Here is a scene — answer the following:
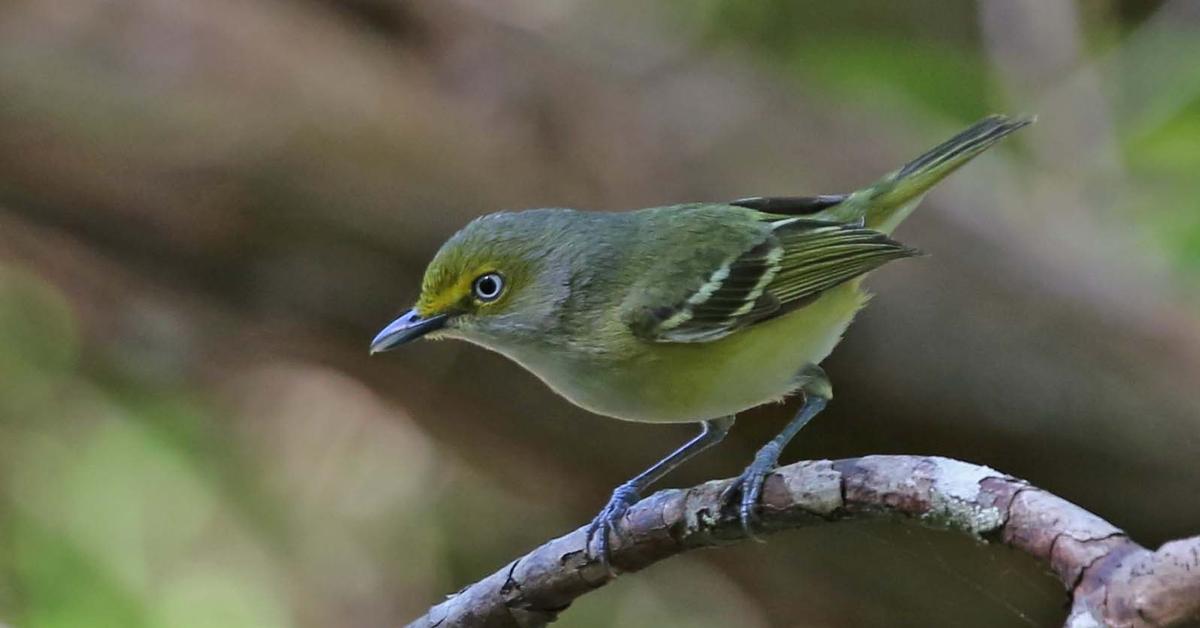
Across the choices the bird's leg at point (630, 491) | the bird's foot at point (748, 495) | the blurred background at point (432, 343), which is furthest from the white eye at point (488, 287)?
the blurred background at point (432, 343)

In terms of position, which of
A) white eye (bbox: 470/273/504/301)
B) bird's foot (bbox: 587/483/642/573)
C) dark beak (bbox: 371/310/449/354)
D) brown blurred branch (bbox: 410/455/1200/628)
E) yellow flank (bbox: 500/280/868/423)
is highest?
white eye (bbox: 470/273/504/301)

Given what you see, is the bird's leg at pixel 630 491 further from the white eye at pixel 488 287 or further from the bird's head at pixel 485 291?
the white eye at pixel 488 287

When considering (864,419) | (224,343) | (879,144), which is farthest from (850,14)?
(224,343)

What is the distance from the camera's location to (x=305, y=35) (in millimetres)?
4520

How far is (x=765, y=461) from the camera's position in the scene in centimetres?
223

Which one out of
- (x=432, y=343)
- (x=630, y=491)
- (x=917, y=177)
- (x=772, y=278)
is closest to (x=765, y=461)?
(x=630, y=491)

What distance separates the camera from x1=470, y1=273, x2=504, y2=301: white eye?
2.86m

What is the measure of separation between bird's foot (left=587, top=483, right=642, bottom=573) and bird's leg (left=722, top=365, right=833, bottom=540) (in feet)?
0.76

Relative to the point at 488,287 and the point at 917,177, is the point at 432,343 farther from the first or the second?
the point at 917,177

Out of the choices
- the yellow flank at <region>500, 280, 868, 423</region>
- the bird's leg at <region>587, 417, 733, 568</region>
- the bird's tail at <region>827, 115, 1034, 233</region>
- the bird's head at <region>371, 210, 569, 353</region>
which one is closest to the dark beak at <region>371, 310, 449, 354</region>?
the bird's head at <region>371, 210, 569, 353</region>

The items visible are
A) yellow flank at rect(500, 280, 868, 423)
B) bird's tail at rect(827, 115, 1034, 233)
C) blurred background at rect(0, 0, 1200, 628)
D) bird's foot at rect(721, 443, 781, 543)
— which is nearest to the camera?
bird's foot at rect(721, 443, 781, 543)

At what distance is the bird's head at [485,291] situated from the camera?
2812 millimetres

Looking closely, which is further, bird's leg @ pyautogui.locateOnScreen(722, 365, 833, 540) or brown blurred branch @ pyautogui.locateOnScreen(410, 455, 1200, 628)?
bird's leg @ pyautogui.locateOnScreen(722, 365, 833, 540)

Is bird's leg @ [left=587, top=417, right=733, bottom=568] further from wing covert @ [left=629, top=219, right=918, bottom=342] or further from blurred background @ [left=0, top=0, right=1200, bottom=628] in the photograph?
blurred background @ [left=0, top=0, right=1200, bottom=628]
